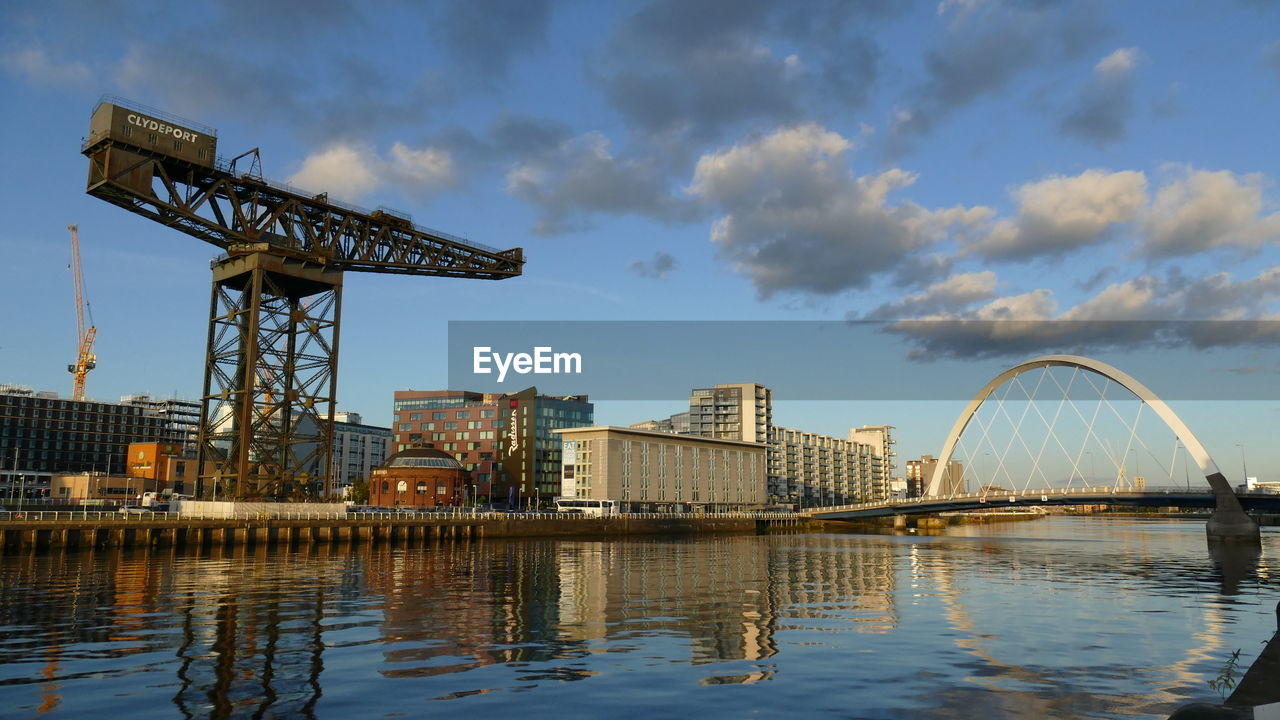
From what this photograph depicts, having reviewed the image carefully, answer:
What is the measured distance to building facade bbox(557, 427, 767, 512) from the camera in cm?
14025

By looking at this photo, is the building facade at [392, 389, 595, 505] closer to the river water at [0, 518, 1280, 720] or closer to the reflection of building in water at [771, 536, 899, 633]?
the reflection of building in water at [771, 536, 899, 633]

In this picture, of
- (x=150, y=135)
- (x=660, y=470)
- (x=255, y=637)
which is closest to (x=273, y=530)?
(x=150, y=135)

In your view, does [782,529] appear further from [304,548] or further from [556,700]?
[556,700]

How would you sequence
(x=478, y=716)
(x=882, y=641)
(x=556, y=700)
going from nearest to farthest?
1. (x=478, y=716)
2. (x=556, y=700)
3. (x=882, y=641)

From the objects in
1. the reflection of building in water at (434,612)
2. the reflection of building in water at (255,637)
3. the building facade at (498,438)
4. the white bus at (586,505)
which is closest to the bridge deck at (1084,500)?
the white bus at (586,505)

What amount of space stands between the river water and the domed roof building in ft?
293

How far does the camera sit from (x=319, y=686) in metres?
18.2

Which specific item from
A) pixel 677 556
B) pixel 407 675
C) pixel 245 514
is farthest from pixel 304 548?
pixel 407 675

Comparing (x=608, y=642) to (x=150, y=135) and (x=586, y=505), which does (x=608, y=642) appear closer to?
(x=150, y=135)

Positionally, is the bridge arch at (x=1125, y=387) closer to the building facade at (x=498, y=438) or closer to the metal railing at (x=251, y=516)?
the metal railing at (x=251, y=516)

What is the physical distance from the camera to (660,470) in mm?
150000

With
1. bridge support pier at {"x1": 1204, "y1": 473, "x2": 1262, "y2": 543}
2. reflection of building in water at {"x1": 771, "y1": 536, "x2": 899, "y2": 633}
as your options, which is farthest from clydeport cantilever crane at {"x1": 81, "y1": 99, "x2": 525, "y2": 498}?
bridge support pier at {"x1": 1204, "y1": 473, "x2": 1262, "y2": 543}

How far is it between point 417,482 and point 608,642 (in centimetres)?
12183

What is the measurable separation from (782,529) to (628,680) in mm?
132585
